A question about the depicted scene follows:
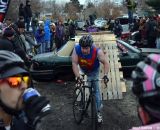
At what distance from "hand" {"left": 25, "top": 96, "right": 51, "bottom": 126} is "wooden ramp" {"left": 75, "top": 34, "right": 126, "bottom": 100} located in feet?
27.7

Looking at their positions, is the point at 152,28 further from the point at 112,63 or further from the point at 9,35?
the point at 9,35

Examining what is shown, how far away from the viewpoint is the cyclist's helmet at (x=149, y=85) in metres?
2.37

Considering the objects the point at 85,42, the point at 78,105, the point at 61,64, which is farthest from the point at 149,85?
the point at 61,64

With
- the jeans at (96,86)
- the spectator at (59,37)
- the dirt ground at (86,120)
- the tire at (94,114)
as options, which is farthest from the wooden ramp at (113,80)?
the spectator at (59,37)

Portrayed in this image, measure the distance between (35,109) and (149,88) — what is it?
606mm

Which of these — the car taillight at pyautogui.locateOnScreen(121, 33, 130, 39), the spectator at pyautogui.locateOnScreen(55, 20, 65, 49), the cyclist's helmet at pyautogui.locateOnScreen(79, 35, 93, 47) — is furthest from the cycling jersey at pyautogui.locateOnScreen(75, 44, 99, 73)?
the car taillight at pyautogui.locateOnScreen(121, 33, 130, 39)

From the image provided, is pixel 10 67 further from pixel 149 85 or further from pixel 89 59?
pixel 89 59

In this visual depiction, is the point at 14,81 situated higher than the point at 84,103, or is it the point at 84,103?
the point at 14,81

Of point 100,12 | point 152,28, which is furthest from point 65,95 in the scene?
point 100,12

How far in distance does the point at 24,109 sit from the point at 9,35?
818 cm

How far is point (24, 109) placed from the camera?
2633mm

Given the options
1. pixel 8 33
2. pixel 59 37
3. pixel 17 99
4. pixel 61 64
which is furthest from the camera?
pixel 59 37

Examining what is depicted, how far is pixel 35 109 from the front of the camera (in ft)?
8.44

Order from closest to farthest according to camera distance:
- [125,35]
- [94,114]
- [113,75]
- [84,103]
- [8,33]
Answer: [94,114] → [84,103] → [8,33] → [113,75] → [125,35]
